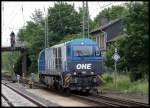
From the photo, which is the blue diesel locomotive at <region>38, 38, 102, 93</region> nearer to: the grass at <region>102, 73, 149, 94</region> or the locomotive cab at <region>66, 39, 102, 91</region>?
the locomotive cab at <region>66, 39, 102, 91</region>

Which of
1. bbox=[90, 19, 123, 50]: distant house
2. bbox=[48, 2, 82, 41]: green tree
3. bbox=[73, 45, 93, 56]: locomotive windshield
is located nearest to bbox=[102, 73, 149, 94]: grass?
bbox=[73, 45, 93, 56]: locomotive windshield

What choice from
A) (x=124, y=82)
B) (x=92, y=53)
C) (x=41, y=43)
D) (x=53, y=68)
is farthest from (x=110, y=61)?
(x=41, y=43)

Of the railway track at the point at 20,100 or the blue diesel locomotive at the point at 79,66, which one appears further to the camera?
the blue diesel locomotive at the point at 79,66

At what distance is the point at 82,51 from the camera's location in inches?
1350

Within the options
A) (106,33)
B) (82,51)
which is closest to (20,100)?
(82,51)

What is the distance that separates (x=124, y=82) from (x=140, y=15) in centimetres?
950

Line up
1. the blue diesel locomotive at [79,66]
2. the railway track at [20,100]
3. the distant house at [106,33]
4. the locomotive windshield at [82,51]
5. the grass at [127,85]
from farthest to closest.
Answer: the distant house at [106,33] → the grass at [127,85] → the locomotive windshield at [82,51] → the blue diesel locomotive at [79,66] → the railway track at [20,100]

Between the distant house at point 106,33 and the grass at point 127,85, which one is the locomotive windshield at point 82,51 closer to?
the grass at point 127,85

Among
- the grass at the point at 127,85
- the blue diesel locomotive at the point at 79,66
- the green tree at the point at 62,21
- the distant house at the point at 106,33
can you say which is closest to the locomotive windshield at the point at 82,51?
the blue diesel locomotive at the point at 79,66

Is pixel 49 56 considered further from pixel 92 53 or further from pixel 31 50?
pixel 31 50

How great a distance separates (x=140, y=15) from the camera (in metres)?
32.3

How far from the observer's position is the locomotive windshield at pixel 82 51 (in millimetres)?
34031

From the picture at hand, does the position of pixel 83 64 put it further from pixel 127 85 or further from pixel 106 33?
pixel 106 33

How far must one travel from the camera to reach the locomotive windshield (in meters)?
34.0
